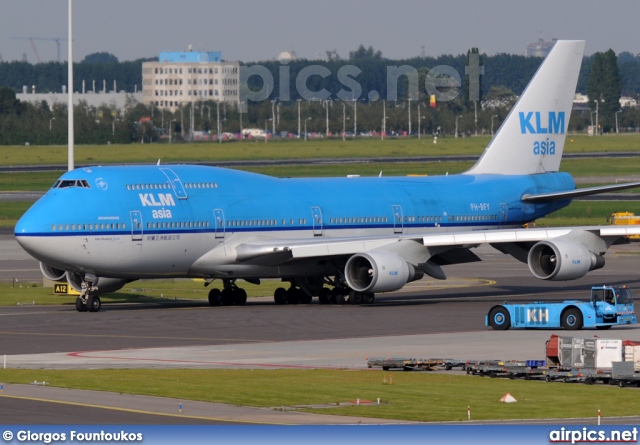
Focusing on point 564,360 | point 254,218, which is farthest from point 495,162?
point 564,360

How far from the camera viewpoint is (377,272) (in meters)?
53.6

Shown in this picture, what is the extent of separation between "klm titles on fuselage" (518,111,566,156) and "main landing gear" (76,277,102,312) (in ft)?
75.7

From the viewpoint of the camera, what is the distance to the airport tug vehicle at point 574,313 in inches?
1791

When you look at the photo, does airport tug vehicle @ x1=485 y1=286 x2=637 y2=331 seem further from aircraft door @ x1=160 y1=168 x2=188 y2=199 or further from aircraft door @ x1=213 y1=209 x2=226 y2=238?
aircraft door @ x1=160 y1=168 x2=188 y2=199

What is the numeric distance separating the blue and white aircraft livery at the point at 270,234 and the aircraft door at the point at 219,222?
0.05 m

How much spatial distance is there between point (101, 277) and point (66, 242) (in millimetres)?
3208

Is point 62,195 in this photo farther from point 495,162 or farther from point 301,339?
point 495,162

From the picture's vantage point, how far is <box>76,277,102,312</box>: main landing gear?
5391 cm

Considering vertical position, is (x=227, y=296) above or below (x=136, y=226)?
below

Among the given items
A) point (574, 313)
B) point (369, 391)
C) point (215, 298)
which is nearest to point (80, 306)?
point (215, 298)

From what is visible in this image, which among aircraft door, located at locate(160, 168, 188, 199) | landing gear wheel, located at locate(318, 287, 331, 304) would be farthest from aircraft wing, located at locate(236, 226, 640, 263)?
aircraft door, located at locate(160, 168, 188, 199)

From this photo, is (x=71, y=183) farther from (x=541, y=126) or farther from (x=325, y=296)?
(x=541, y=126)

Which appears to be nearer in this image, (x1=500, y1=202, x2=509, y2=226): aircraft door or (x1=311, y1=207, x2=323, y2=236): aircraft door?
(x1=311, y1=207, x2=323, y2=236): aircraft door

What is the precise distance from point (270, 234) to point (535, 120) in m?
16.7
